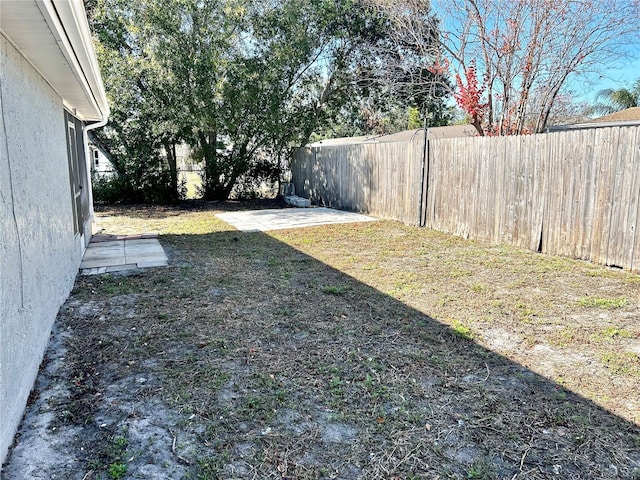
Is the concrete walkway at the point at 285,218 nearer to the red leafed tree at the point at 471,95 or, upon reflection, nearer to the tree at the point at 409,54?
the tree at the point at 409,54

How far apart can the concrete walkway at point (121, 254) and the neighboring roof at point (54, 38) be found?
2159mm

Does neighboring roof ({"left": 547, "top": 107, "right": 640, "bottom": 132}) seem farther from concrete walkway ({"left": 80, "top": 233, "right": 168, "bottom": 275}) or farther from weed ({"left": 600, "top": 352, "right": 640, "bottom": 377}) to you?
concrete walkway ({"left": 80, "top": 233, "right": 168, "bottom": 275})

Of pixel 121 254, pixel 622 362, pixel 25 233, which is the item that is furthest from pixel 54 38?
pixel 622 362

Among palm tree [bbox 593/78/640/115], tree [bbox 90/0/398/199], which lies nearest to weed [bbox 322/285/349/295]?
tree [bbox 90/0/398/199]

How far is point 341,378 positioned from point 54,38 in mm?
2833

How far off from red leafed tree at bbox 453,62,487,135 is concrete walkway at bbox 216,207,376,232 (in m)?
3.67

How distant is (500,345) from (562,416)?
100 cm

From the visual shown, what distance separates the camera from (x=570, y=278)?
209 inches

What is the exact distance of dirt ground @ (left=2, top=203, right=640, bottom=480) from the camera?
2.21 meters

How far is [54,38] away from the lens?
2908 millimetres

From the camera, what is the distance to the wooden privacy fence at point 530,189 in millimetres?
5555

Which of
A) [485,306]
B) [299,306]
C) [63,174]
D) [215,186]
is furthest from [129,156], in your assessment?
[485,306]

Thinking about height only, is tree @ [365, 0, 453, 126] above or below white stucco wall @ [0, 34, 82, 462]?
above

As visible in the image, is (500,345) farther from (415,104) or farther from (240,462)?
(415,104)
